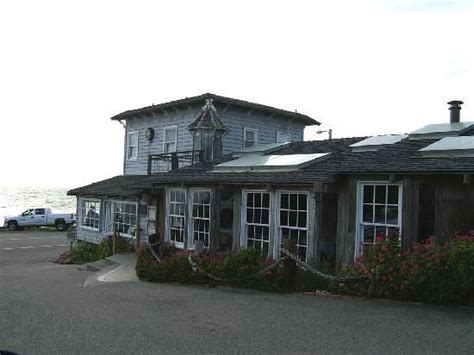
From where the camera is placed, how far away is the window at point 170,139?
2402 centimetres

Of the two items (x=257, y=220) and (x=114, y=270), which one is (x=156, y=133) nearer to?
(x=114, y=270)

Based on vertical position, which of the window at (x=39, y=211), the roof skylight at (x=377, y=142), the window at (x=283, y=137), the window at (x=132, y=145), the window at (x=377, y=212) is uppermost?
the window at (x=283, y=137)

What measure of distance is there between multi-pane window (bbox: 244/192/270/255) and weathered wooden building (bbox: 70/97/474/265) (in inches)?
1.1

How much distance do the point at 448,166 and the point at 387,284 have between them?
112 inches

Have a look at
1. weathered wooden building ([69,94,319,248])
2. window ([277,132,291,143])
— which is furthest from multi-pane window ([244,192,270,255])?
window ([277,132,291,143])

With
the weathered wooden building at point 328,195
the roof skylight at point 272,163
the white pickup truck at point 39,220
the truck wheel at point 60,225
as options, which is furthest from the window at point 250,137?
the truck wheel at point 60,225

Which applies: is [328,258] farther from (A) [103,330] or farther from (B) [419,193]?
(A) [103,330]

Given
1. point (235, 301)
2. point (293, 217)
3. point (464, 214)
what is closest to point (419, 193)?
point (464, 214)

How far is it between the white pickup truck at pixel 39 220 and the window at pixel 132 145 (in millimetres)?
21143

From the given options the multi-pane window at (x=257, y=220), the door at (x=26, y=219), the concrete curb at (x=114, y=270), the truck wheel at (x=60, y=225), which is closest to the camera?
the multi-pane window at (x=257, y=220)

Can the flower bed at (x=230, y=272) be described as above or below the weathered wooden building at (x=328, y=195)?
below

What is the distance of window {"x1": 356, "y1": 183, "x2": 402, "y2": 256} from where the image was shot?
11664mm

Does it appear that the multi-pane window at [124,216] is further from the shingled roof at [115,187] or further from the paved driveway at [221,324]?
the paved driveway at [221,324]

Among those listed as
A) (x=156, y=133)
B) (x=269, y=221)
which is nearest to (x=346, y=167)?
(x=269, y=221)
